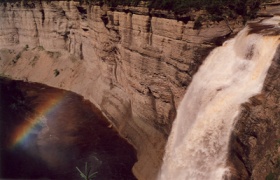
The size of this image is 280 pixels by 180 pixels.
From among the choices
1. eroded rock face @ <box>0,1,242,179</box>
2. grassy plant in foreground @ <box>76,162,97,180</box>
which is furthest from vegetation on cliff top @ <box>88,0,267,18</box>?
grassy plant in foreground @ <box>76,162,97,180</box>

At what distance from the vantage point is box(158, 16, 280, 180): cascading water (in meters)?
18.4

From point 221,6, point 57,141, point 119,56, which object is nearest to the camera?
point 221,6

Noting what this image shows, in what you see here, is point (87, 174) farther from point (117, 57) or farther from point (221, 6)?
point (221, 6)

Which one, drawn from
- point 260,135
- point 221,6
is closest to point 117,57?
point 221,6

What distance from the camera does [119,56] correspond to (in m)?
36.6

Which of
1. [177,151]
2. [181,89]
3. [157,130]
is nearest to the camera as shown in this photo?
[177,151]

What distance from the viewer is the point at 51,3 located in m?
53.4

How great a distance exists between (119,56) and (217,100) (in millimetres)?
18179

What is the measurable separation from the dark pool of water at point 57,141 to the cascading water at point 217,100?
22.1ft

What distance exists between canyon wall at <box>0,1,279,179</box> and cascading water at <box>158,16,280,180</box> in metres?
1.53

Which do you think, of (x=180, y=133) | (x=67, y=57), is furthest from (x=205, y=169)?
(x=67, y=57)

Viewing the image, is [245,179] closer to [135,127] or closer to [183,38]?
[183,38]

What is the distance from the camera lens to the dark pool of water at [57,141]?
93.3 ft

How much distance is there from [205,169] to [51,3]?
137 feet
